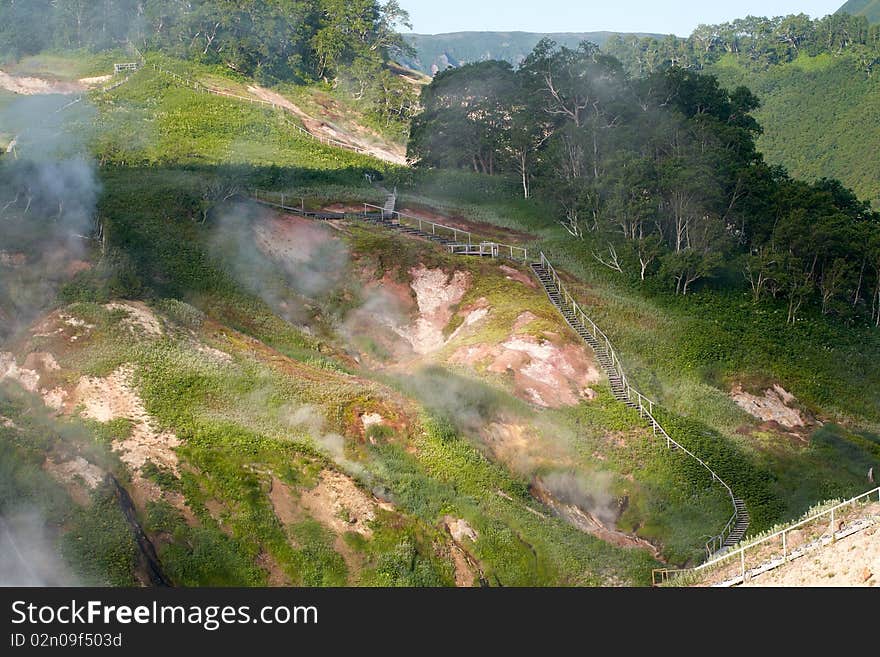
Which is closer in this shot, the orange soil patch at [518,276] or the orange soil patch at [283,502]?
the orange soil patch at [283,502]

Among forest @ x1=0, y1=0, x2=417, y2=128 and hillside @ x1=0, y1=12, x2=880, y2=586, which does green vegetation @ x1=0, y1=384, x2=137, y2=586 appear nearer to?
hillside @ x1=0, y1=12, x2=880, y2=586

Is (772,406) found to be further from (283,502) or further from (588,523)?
(283,502)

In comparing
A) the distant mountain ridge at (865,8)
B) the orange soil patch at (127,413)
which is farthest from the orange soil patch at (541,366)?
the distant mountain ridge at (865,8)

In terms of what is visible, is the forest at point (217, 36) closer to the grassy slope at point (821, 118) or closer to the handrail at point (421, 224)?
the handrail at point (421, 224)

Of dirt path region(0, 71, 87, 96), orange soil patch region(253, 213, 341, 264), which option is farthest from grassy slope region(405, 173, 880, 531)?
dirt path region(0, 71, 87, 96)

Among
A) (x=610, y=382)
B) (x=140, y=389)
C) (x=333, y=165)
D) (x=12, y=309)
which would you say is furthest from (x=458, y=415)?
(x=333, y=165)

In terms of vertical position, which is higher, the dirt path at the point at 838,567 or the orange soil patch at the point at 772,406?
the dirt path at the point at 838,567

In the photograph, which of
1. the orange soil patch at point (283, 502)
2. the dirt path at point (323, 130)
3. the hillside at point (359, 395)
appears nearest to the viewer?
the hillside at point (359, 395)
